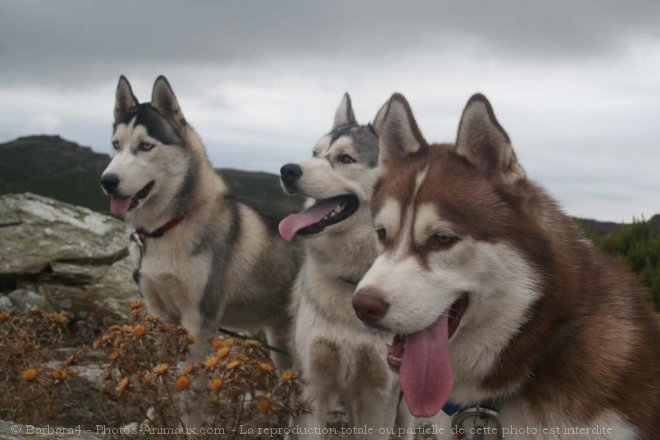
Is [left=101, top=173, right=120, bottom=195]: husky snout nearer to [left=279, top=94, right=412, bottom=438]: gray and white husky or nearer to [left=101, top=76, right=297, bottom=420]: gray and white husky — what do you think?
[left=101, top=76, right=297, bottom=420]: gray and white husky

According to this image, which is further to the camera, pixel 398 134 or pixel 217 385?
pixel 217 385

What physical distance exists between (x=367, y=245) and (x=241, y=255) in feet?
5.58

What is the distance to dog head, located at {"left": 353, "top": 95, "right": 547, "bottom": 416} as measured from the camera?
2412 mm

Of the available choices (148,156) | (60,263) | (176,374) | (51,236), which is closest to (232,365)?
(176,374)

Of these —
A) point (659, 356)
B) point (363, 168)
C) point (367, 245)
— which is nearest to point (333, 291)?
point (367, 245)

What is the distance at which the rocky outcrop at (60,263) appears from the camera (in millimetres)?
8273

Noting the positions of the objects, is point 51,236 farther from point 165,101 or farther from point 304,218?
point 304,218

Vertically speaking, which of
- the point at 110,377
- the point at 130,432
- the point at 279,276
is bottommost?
the point at 130,432

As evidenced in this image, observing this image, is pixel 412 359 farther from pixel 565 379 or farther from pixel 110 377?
pixel 110 377

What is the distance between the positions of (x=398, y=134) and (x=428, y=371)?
1.15 meters

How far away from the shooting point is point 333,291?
4332 mm

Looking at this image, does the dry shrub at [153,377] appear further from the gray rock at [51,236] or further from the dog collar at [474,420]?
the gray rock at [51,236]

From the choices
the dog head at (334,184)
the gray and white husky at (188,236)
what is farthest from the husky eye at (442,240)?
the gray and white husky at (188,236)

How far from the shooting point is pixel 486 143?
267cm
